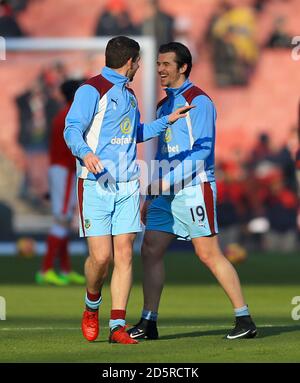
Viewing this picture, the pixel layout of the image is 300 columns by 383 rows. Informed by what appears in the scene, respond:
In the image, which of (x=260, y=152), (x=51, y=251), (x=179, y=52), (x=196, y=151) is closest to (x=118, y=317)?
(x=196, y=151)

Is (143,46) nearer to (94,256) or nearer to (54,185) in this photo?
(54,185)

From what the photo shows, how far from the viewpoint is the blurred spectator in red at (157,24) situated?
26.4 meters

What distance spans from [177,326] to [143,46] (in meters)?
13.7

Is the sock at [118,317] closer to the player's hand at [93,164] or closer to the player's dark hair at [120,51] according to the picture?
the player's hand at [93,164]

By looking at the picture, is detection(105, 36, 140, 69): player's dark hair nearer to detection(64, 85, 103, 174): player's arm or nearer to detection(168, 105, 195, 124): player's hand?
detection(64, 85, 103, 174): player's arm

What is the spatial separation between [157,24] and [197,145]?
1657 centimetres

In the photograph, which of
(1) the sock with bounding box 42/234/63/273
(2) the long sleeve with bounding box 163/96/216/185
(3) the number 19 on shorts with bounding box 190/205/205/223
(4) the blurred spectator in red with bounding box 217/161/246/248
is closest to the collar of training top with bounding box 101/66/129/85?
(2) the long sleeve with bounding box 163/96/216/185

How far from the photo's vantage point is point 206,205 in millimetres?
10578

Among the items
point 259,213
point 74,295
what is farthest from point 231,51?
point 74,295

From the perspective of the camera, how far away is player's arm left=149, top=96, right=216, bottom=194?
10461 millimetres

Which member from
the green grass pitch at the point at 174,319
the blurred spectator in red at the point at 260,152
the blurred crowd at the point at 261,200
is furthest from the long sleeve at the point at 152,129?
the blurred spectator in red at the point at 260,152

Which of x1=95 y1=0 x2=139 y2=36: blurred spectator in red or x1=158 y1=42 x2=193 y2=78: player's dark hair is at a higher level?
x1=158 y1=42 x2=193 y2=78: player's dark hair

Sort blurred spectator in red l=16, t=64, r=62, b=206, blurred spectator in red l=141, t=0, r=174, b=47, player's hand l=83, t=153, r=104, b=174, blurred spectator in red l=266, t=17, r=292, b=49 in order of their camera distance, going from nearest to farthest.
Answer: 1. player's hand l=83, t=153, r=104, b=174
2. blurred spectator in red l=16, t=64, r=62, b=206
3. blurred spectator in red l=141, t=0, r=174, b=47
4. blurred spectator in red l=266, t=17, r=292, b=49

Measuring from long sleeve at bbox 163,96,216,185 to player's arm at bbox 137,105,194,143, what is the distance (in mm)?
316
